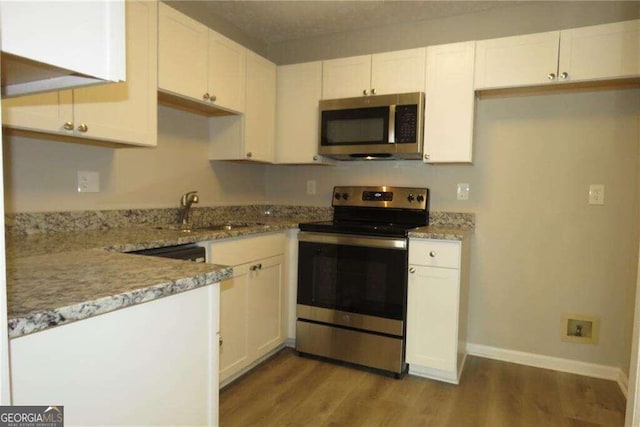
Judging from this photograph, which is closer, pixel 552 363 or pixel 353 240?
pixel 353 240

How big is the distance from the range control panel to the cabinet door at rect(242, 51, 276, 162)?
2.01 feet

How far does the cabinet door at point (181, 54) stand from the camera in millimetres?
2018

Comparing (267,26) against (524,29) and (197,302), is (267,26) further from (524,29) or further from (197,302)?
(197,302)

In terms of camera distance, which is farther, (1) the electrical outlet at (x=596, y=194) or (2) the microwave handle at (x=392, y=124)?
(2) the microwave handle at (x=392, y=124)

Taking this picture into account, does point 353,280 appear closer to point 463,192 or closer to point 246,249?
point 246,249

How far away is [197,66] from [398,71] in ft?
4.15

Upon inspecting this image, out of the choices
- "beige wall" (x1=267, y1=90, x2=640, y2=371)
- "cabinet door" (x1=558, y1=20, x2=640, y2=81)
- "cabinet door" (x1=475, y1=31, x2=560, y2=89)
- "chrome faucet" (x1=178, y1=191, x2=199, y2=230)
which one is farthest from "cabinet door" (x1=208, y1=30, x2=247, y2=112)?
"cabinet door" (x1=558, y1=20, x2=640, y2=81)

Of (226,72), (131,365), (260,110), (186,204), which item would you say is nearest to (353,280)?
(186,204)

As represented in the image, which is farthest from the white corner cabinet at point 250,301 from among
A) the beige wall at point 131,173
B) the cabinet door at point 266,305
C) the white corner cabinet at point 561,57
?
the white corner cabinet at point 561,57

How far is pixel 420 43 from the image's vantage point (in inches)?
112

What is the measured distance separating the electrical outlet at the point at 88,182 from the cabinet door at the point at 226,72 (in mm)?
780

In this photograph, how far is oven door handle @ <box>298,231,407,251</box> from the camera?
2352mm

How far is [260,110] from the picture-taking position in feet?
9.28

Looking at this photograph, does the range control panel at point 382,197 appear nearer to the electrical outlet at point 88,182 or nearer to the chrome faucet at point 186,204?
the chrome faucet at point 186,204
